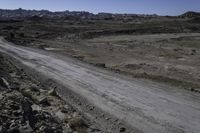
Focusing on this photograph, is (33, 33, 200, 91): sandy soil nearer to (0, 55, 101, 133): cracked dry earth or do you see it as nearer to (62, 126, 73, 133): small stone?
(0, 55, 101, 133): cracked dry earth

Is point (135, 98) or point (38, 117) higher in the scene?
point (38, 117)

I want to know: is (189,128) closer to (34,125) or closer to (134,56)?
(34,125)

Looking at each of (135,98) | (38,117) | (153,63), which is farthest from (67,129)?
(153,63)

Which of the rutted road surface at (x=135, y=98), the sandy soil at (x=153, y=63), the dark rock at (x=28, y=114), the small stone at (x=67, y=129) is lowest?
the sandy soil at (x=153, y=63)

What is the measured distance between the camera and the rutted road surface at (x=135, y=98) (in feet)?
55.2

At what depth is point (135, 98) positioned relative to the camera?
22.0 metres

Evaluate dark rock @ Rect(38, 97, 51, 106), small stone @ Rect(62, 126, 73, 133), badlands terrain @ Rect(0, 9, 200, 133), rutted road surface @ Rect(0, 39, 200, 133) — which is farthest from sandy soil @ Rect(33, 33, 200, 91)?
small stone @ Rect(62, 126, 73, 133)

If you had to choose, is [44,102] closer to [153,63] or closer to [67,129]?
[67,129]

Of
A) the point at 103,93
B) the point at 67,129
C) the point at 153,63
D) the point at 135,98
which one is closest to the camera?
the point at 67,129

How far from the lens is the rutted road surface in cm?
1681

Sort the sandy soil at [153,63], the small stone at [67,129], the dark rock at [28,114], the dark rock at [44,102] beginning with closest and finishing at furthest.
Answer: the dark rock at [28,114], the small stone at [67,129], the dark rock at [44,102], the sandy soil at [153,63]

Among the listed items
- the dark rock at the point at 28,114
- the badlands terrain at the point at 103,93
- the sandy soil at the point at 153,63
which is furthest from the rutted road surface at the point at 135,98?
the dark rock at the point at 28,114

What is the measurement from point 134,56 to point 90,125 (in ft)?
89.2

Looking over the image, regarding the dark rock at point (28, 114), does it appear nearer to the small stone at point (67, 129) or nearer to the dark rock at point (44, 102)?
the small stone at point (67, 129)
